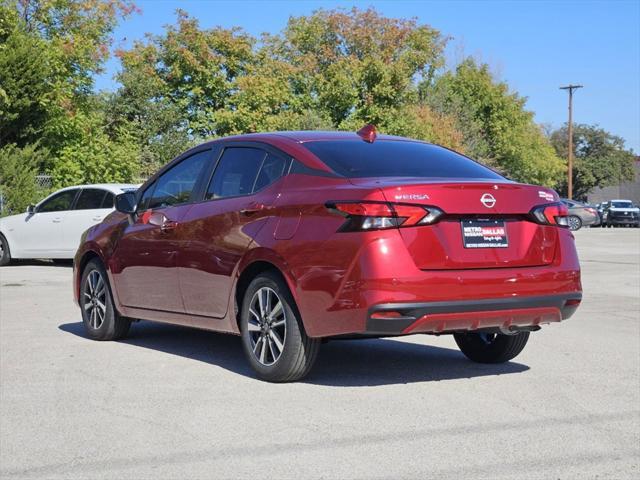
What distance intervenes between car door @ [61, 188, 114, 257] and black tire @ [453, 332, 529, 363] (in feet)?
37.3

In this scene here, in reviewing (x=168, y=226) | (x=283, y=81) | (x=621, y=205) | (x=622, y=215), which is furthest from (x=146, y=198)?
(x=621, y=205)

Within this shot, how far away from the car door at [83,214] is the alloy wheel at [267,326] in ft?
37.9

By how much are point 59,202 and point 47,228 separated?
0.57m

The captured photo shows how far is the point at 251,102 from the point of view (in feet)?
160

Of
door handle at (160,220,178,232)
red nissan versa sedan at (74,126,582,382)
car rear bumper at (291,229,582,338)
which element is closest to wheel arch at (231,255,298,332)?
red nissan versa sedan at (74,126,582,382)

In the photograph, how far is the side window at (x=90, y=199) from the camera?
58.6ft

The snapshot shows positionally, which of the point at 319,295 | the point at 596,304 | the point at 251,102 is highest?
the point at 251,102

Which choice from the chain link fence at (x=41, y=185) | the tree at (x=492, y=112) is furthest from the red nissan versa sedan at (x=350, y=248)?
the tree at (x=492, y=112)

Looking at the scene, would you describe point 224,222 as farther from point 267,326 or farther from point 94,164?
point 94,164

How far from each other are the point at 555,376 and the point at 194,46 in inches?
1717

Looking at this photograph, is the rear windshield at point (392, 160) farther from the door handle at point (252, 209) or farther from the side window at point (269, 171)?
the door handle at point (252, 209)

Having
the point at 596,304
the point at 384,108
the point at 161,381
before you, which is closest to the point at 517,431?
the point at 161,381

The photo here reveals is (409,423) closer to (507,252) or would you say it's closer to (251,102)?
(507,252)

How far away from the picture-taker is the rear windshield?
6477mm
